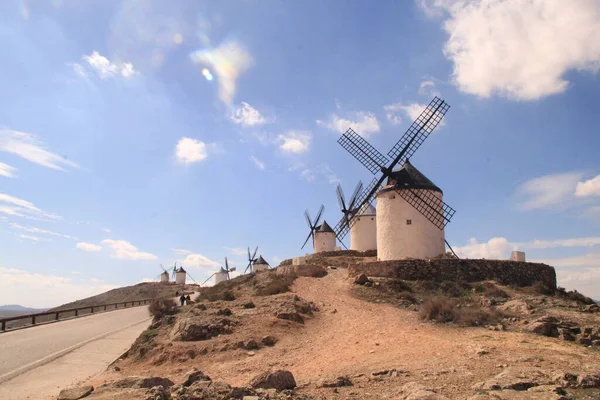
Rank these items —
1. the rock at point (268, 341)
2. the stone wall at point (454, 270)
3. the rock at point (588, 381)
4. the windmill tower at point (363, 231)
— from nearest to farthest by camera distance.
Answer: the rock at point (588, 381) → the rock at point (268, 341) → the stone wall at point (454, 270) → the windmill tower at point (363, 231)

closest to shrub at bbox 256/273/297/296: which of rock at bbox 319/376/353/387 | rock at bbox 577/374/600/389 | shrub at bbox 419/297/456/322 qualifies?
shrub at bbox 419/297/456/322

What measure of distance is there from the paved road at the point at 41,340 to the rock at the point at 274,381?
22.6 feet

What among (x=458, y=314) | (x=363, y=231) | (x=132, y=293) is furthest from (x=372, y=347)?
(x=132, y=293)

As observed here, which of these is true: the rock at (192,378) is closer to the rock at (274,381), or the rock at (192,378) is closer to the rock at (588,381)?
the rock at (274,381)

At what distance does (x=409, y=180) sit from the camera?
80.1 feet

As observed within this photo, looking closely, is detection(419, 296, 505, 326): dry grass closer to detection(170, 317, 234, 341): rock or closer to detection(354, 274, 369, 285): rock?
detection(354, 274, 369, 285): rock

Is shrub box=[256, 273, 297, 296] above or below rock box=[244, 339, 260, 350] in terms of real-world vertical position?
above

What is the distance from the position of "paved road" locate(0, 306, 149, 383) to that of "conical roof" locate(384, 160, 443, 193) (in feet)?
50.1

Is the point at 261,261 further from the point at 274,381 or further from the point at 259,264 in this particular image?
the point at 274,381

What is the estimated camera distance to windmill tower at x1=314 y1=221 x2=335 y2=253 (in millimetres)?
44531

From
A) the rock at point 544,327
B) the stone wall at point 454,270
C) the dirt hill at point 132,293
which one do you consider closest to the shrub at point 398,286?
the stone wall at point 454,270

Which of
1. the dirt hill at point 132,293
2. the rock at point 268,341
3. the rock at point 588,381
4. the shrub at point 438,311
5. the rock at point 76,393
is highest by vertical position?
the dirt hill at point 132,293

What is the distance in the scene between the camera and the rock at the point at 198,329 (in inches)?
547

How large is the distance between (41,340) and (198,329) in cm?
714
